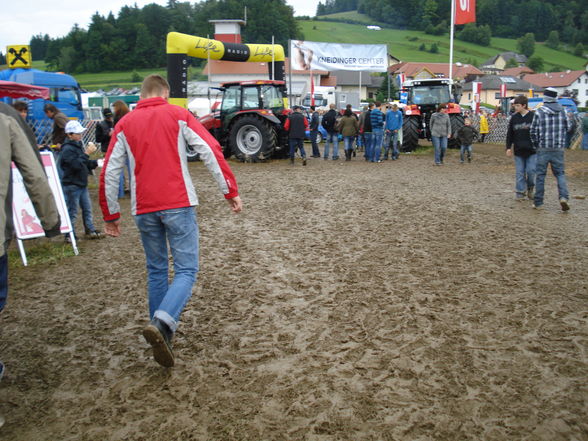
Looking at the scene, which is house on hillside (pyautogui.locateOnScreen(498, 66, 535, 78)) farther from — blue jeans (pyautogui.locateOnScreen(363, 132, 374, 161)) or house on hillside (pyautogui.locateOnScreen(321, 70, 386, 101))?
blue jeans (pyautogui.locateOnScreen(363, 132, 374, 161))

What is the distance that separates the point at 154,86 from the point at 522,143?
284 inches

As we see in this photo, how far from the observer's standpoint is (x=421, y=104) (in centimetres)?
1872

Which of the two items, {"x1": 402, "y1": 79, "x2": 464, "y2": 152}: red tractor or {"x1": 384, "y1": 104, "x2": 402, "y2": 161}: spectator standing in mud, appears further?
{"x1": 402, "y1": 79, "x2": 464, "y2": 152}: red tractor

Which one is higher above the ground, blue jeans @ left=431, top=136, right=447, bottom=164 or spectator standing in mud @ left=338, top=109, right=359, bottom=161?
spectator standing in mud @ left=338, top=109, right=359, bottom=161

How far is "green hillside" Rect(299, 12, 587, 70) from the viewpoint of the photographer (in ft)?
294

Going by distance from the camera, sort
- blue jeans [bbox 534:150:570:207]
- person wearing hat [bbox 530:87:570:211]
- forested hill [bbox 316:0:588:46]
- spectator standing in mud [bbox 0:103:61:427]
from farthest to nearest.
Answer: forested hill [bbox 316:0:588:46] < blue jeans [bbox 534:150:570:207] < person wearing hat [bbox 530:87:570:211] < spectator standing in mud [bbox 0:103:61:427]

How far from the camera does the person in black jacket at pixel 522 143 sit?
888cm

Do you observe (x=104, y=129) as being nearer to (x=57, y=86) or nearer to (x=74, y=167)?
(x=74, y=167)

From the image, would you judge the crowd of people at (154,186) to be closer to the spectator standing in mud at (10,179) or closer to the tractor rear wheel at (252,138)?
the spectator standing in mud at (10,179)

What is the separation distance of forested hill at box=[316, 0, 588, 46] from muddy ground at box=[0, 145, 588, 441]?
113189mm

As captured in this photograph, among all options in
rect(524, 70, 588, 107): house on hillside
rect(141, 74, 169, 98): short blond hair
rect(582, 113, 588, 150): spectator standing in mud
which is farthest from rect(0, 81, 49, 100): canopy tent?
rect(524, 70, 588, 107): house on hillside

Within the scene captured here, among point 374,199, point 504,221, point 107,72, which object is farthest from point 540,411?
point 107,72

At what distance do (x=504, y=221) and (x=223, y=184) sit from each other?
17.6 feet

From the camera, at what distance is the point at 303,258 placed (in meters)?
5.90
